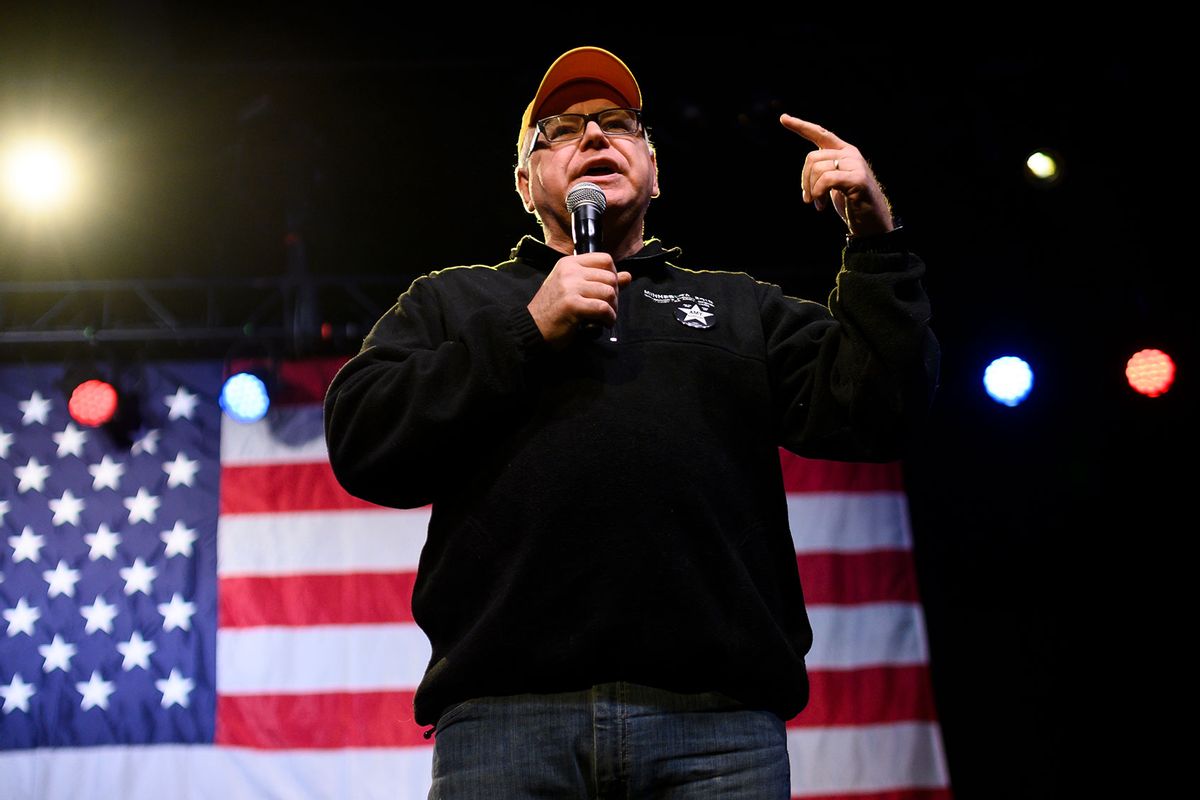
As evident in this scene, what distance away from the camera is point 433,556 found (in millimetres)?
1349

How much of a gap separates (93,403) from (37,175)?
36.0 inches

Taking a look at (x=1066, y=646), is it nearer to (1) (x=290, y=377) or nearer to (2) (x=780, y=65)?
(2) (x=780, y=65)

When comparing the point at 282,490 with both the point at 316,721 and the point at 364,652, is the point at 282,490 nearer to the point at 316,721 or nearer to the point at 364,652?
the point at 364,652

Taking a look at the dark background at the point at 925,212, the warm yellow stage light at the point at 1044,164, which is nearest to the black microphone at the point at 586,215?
the dark background at the point at 925,212

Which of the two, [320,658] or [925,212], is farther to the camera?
[925,212]

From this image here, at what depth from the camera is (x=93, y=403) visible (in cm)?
434

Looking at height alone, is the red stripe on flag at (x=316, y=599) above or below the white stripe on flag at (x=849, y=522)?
below

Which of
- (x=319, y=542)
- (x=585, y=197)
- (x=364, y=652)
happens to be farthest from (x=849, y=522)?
(x=585, y=197)

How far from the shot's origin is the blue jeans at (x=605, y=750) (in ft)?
3.92

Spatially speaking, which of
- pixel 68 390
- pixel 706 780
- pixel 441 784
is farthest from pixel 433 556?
pixel 68 390

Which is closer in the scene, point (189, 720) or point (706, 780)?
point (706, 780)

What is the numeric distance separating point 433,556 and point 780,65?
3216 mm

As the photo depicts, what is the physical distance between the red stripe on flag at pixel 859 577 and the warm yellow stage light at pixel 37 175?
129 inches

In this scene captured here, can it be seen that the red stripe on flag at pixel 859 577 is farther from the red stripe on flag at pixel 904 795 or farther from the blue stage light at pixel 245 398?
the blue stage light at pixel 245 398
